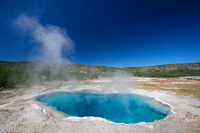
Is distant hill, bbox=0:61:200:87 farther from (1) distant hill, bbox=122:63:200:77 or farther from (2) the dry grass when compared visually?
(2) the dry grass

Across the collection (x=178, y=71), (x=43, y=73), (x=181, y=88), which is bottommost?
(x=181, y=88)

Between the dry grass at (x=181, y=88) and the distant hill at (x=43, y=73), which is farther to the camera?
the distant hill at (x=43, y=73)

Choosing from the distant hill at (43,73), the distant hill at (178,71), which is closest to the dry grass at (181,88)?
the distant hill at (43,73)

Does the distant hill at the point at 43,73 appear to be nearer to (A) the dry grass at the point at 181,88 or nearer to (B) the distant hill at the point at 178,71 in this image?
(B) the distant hill at the point at 178,71

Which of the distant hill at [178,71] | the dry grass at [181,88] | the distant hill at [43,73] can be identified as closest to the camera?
the dry grass at [181,88]

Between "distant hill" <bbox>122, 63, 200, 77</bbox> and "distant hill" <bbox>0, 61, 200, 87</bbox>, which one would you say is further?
"distant hill" <bbox>122, 63, 200, 77</bbox>

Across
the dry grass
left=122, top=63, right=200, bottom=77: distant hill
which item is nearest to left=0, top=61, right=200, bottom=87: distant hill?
left=122, top=63, right=200, bottom=77: distant hill

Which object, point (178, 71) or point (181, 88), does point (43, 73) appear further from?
point (178, 71)

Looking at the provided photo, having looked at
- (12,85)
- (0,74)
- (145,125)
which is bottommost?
(145,125)

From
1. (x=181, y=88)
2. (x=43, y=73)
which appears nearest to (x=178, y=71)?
(x=181, y=88)

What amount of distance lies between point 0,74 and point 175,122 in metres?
25.0

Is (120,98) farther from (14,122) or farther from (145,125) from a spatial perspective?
(14,122)

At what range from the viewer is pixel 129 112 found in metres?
9.90

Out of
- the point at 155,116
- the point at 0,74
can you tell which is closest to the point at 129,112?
the point at 155,116
